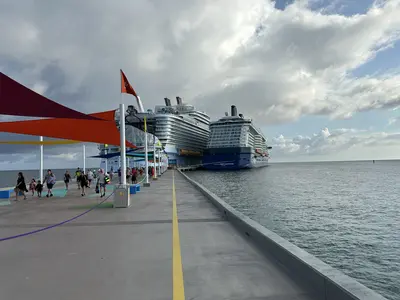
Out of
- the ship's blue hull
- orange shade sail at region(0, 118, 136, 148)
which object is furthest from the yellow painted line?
the ship's blue hull

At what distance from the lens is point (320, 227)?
1186 centimetres

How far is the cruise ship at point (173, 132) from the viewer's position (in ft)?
220

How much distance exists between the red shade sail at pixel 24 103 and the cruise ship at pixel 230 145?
220ft

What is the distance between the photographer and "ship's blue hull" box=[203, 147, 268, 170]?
74.2 m

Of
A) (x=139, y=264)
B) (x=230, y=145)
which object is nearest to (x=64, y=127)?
(x=139, y=264)

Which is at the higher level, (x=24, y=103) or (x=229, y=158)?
(x=229, y=158)

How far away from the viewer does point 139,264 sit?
449 centimetres

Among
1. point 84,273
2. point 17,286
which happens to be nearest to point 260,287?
point 84,273

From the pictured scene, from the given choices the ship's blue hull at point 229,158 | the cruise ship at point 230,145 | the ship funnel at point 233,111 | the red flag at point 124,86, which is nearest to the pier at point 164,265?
the red flag at point 124,86

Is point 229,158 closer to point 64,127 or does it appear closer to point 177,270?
point 64,127

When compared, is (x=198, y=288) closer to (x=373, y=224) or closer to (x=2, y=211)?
(x=2, y=211)

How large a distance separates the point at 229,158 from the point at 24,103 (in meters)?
69.3

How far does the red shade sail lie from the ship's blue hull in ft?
220

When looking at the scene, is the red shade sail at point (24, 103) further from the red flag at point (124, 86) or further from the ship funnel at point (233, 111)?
the ship funnel at point (233, 111)
